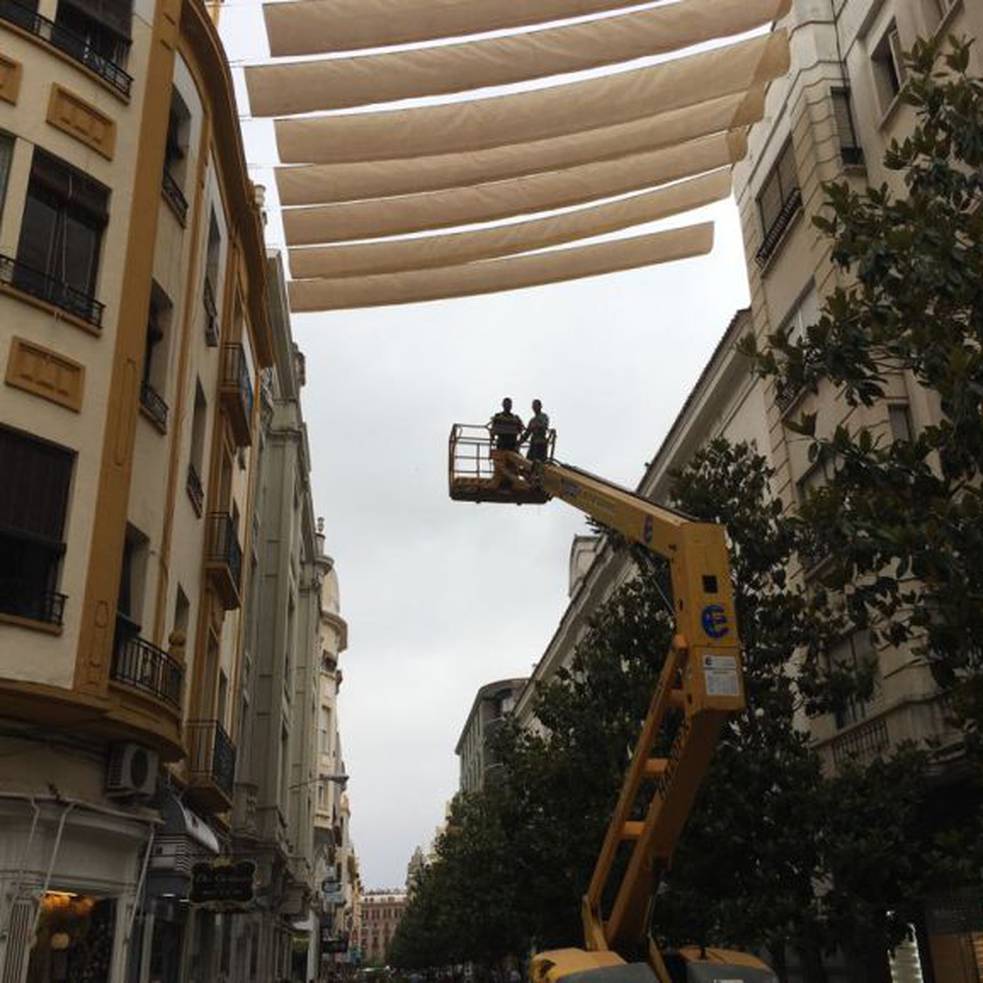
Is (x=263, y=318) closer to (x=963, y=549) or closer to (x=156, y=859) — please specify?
(x=156, y=859)

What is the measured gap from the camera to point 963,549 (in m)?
8.27

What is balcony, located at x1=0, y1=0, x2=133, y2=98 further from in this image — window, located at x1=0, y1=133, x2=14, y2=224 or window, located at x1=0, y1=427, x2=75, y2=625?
window, located at x1=0, y1=427, x2=75, y2=625

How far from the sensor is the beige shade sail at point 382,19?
15602 mm

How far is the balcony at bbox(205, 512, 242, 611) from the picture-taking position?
65.7ft

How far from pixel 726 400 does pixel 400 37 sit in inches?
504

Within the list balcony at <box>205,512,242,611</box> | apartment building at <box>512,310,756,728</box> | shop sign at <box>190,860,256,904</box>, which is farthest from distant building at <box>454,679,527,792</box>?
shop sign at <box>190,860,256,904</box>

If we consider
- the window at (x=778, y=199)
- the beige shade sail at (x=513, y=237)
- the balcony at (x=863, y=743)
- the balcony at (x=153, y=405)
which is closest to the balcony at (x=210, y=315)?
the beige shade sail at (x=513, y=237)

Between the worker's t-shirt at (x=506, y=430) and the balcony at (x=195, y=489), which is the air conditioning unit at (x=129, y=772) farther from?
the worker's t-shirt at (x=506, y=430)

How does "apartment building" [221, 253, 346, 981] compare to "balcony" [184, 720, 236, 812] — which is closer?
"balcony" [184, 720, 236, 812]

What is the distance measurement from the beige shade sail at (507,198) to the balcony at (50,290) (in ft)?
17.1

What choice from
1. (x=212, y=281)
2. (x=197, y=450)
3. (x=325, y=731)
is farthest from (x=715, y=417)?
(x=325, y=731)

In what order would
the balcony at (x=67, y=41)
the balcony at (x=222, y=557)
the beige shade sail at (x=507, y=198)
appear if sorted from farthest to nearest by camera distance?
the balcony at (x=222, y=557)
the beige shade sail at (x=507, y=198)
the balcony at (x=67, y=41)

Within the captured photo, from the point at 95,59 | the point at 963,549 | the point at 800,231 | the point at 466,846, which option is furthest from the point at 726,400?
the point at 466,846

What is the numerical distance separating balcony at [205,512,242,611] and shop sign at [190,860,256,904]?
521 centimetres
